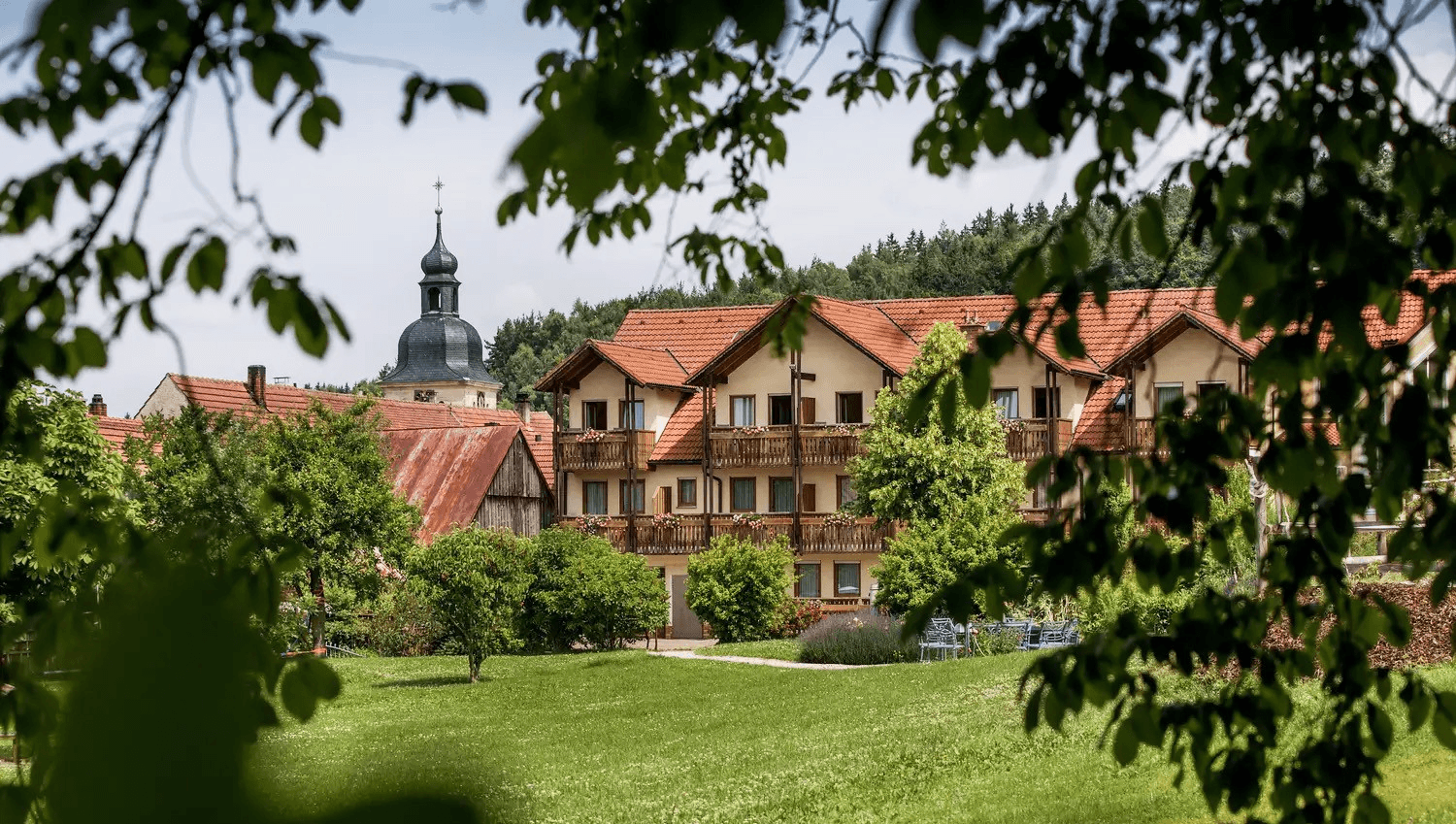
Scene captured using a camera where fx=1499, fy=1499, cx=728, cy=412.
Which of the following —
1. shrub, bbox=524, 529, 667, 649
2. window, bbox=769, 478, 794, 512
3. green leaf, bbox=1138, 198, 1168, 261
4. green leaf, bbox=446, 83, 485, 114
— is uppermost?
window, bbox=769, 478, 794, 512

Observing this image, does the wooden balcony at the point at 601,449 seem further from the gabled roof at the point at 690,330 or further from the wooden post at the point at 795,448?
the wooden post at the point at 795,448

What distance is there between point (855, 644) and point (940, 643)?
5.17ft

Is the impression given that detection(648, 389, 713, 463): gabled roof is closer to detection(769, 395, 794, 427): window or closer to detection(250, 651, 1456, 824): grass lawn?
detection(769, 395, 794, 427): window

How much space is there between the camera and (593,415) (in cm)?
4056

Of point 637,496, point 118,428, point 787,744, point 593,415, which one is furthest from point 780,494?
point 787,744

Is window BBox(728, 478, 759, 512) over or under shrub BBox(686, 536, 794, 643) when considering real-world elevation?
over

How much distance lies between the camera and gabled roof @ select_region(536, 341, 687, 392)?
38.6 meters

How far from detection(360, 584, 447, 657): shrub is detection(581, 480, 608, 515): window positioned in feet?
25.4

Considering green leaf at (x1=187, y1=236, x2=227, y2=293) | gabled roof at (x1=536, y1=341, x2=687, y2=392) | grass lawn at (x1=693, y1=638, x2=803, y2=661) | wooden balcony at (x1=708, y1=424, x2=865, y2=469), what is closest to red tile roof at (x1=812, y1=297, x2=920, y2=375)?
wooden balcony at (x1=708, y1=424, x2=865, y2=469)

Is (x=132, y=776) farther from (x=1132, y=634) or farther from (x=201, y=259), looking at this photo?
(x=1132, y=634)

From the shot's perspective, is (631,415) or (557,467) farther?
(557,467)

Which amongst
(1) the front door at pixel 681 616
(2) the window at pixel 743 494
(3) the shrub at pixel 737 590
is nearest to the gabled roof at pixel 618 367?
(2) the window at pixel 743 494

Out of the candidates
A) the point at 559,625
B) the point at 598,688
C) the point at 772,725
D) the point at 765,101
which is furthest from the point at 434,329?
the point at 765,101

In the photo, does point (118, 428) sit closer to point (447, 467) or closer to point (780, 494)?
point (447, 467)
